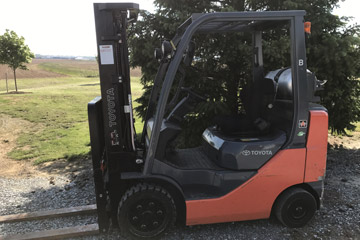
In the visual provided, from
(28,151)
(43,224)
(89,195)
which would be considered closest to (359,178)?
(89,195)

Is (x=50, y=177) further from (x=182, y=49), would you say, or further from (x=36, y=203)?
(x=182, y=49)

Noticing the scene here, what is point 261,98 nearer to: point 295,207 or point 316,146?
point 316,146

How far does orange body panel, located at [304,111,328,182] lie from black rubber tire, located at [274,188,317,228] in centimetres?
22

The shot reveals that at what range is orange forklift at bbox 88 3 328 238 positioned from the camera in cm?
325

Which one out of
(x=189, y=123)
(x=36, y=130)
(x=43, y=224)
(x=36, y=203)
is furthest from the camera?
(x=36, y=130)

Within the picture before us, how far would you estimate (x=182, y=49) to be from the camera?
3.02 metres

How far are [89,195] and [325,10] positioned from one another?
5937mm

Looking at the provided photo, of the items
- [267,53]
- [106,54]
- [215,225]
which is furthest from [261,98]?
[267,53]

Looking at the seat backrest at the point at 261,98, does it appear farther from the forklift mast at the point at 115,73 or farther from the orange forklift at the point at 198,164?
the forklift mast at the point at 115,73

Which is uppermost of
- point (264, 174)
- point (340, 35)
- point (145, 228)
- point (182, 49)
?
point (340, 35)

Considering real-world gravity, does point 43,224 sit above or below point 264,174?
below

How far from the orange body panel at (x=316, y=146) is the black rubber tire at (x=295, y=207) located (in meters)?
0.22

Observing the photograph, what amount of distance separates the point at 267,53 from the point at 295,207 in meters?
3.01

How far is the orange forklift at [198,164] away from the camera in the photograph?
3.25 meters
